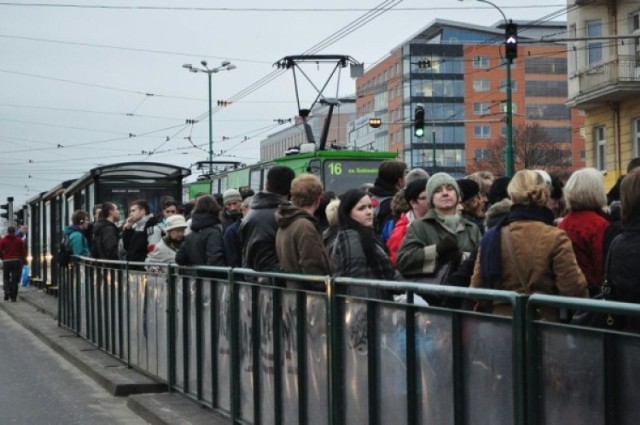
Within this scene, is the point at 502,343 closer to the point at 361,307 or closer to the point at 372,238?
the point at 361,307

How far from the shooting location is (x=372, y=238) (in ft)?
25.4

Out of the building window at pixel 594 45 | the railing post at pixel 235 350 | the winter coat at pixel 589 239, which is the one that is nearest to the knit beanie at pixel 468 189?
the railing post at pixel 235 350

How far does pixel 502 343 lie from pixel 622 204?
0.93 m

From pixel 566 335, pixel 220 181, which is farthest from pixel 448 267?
pixel 220 181

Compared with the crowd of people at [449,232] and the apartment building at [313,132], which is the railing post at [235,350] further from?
the apartment building at [313,132]

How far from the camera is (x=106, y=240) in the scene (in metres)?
17.7

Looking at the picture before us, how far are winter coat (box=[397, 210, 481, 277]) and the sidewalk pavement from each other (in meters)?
2.75

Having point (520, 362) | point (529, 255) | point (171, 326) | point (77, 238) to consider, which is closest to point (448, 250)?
point (529, 255)

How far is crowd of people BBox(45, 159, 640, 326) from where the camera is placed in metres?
6.05

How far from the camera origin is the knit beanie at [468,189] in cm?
906

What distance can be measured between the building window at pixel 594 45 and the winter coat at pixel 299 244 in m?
36.7

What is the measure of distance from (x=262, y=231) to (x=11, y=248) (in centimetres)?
2511

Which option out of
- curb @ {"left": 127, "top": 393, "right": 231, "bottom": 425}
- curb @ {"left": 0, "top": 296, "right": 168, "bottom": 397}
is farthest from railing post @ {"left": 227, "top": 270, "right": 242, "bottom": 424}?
curb @ {"left": 0, "top": 296, "right": 168, "bottom": 397}

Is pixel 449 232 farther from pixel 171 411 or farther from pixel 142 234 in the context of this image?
pixel 142 234
